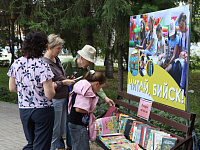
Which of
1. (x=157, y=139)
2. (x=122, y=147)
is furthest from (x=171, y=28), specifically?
(x=122, y=147)

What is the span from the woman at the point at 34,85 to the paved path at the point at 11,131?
205cm

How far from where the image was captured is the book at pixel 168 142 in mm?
3244

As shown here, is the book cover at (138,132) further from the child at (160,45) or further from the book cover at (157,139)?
the child at (160,45)

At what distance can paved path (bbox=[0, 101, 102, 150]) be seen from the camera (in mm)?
4832

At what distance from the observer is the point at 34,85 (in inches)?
112

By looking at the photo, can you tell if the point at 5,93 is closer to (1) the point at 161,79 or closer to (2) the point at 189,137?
(1) the point at 161,79

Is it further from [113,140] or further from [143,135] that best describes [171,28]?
[113,140]

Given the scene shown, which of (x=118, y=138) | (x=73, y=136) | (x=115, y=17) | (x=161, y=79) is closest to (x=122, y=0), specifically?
(x=115, y=17)

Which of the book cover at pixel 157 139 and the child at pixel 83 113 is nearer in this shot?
the child at pixel 83 113

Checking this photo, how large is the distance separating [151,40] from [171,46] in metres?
0.51

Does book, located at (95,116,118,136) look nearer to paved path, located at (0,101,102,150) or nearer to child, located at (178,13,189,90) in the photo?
paved path, located at (0,101,102,150)

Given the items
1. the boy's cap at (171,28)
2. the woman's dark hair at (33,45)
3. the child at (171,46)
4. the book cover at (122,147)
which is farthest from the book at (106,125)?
the woman's dark hair at (33,45)

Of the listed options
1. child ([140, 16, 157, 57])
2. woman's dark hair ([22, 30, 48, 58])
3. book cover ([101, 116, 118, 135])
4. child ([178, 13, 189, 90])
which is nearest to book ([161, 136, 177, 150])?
child ([178, 13, 189, 90])

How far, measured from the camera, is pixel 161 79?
381 cm
